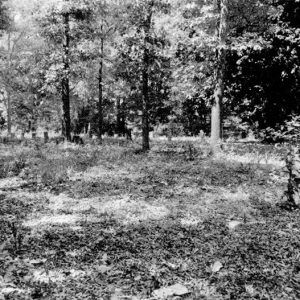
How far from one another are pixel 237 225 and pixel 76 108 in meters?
28.6

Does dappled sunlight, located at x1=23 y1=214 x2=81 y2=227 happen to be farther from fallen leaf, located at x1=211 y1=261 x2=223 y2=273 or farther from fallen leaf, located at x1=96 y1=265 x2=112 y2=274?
fallen leaf, located at x1=211 y1=261 x2=223 y2=273

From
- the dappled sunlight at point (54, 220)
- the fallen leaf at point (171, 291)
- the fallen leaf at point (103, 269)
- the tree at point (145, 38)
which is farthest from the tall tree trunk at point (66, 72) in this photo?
the fallen leaf at point (171, 291)

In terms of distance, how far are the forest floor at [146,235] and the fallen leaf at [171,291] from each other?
0.04 ft

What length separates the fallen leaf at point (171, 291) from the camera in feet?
11.7

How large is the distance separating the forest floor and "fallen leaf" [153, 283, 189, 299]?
0.4 inches

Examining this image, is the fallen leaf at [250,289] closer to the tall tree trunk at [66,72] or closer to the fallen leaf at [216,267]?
the fallen leaf at [216,267]

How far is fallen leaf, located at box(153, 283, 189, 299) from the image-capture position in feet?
11.7

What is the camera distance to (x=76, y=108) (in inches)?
1272

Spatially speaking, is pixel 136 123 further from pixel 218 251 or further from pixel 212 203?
pixel 218 251

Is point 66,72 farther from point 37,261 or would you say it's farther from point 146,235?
point 37,261

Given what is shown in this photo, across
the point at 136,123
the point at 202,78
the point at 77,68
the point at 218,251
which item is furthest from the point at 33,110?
the point at 218,251

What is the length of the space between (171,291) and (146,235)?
68.4 inches

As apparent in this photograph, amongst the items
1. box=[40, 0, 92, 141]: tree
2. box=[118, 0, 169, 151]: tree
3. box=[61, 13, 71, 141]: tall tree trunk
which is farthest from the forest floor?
box=[40, 0, 92, 141]: tree

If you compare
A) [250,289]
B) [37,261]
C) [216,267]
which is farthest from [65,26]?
[250,289]
